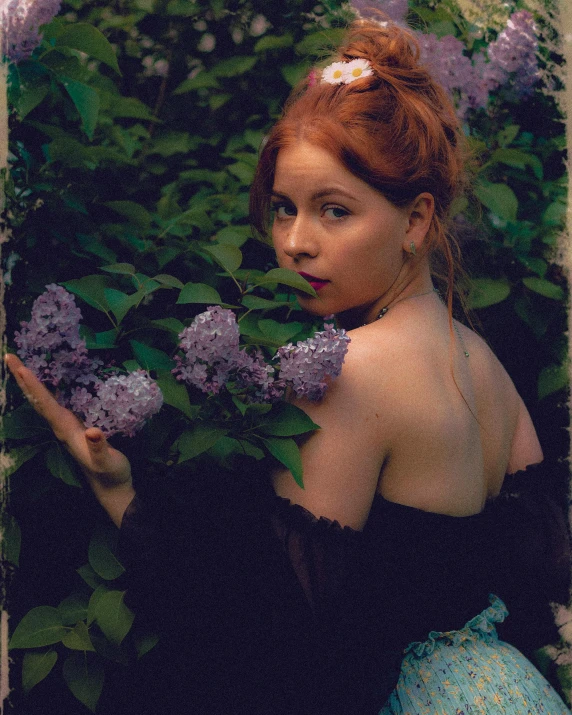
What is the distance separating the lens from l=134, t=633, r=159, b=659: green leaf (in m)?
1.43

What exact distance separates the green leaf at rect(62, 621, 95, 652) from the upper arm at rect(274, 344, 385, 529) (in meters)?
0.42

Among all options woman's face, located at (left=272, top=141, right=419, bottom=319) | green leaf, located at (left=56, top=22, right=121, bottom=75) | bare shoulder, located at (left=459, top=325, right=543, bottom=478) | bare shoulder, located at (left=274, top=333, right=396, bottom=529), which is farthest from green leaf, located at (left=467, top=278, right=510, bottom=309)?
green leaf, located at (left=56, top=22, right=121, bottom=75)

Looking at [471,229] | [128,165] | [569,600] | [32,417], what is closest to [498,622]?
[569,600]

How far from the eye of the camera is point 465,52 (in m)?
2.39

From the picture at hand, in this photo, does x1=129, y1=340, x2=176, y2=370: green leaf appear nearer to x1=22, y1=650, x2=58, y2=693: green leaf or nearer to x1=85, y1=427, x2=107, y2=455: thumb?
x1=85, y1=427, x2=107, y2=455: thumb

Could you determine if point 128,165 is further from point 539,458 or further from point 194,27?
point 539,458

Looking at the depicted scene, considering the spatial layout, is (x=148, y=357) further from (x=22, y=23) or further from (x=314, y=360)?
(x=22, y=23)

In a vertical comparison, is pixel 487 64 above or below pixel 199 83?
above

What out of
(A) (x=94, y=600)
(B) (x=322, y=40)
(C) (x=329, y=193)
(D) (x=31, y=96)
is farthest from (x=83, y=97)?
(A) (x=94, y=600)

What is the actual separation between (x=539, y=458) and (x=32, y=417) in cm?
115

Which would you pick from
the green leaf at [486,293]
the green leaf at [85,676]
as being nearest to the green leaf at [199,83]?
the green leaf at [486,293]

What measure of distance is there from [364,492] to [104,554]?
48 centimetres

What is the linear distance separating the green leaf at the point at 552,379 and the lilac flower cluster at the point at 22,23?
4.76 ft

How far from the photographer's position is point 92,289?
143 cm
